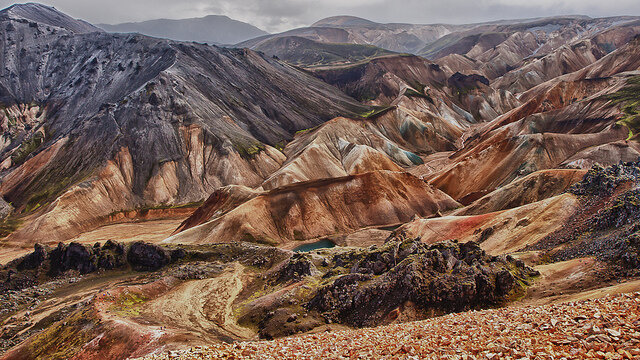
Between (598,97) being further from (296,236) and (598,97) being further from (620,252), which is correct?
(620,252)

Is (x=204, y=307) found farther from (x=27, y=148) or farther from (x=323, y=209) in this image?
(x=27, y=148)

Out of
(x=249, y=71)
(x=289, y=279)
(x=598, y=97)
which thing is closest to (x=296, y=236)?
(x=289, y=279)

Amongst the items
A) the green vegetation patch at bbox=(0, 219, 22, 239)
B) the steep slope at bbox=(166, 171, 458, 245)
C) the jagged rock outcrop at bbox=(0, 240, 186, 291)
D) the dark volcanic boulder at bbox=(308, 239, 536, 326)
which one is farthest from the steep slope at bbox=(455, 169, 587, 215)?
the green vegetation patch at bbox=(0, 219, 22, 239)

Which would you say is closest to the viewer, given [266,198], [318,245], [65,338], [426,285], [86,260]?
[426,285]

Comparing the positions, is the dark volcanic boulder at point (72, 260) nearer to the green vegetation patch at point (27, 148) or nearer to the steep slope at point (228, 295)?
the steep slope at point (228, 295)

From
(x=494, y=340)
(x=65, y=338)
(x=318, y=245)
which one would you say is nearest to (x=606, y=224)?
(x=494, y=340)

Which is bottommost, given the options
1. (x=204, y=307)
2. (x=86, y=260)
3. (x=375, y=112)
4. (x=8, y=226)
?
(x=204, y=307)

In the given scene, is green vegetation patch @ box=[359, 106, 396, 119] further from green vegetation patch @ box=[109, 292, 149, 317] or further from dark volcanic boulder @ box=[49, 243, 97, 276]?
green vegetation patch @ box=[109, 292, 149, 317]

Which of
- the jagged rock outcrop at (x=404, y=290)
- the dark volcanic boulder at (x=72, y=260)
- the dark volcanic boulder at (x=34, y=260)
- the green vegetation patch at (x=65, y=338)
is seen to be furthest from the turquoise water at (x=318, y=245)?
the green vegetation patch at (x=65, y=338)
